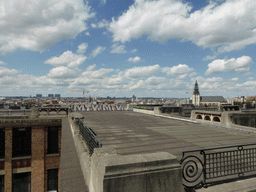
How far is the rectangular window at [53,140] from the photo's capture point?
15962mm

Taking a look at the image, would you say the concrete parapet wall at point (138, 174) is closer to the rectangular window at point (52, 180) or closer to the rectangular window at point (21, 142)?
the rectangular window at point (21, 142)

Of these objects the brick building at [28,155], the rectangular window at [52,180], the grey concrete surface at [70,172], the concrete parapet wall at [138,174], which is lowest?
the rectangular window at [52,180]

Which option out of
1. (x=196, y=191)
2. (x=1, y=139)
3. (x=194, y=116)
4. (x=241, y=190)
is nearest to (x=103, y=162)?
(x=196, y=191)

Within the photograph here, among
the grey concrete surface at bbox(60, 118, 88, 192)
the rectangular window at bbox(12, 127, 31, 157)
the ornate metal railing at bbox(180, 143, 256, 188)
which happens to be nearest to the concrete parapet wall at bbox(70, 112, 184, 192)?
the ornate metal railing at bbox(180, 143, 256, 188)

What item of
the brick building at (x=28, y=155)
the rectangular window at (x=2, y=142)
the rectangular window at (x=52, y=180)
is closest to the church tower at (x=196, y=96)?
the rectangular window at (x=52, y=180)

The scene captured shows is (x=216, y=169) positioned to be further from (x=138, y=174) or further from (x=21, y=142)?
(x=21, y=142)

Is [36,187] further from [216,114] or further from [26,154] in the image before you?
[216,114]

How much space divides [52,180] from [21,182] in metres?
Result: 2.67

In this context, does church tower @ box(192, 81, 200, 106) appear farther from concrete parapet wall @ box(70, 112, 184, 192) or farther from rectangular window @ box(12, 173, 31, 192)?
concrete parapet wall @ box(70, 112, 184, 192)

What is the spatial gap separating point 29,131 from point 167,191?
16453 millimetres

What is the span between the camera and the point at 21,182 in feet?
49.1

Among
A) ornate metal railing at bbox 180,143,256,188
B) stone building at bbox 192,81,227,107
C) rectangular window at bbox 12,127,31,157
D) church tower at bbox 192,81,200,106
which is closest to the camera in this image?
ornate metal railing at bbox 180,143,256,188

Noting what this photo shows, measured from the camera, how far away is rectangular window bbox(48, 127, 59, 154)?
52.4 ft

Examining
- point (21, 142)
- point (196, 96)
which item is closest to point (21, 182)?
point (21, 142)
